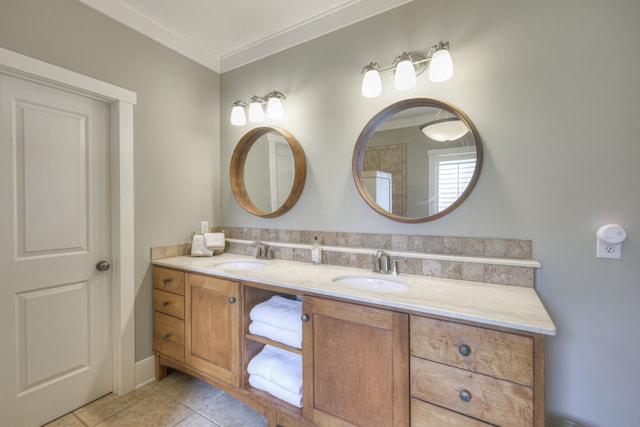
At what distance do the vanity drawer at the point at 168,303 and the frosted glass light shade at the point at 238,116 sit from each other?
4.41 feet

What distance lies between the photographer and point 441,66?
4.75 ft

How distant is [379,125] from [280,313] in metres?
1.25

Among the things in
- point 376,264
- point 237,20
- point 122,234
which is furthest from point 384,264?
point 237,20

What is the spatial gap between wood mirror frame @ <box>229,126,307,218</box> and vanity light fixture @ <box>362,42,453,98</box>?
62 centimetres

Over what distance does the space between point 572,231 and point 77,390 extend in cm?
285

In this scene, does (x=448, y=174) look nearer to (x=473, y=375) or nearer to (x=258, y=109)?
(x=473, y=375)

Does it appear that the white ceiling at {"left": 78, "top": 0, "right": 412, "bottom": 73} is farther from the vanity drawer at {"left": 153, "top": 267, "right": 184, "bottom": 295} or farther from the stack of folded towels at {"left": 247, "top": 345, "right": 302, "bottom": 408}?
the stack of folded towels at {"left": 247, "top": 345, "right": 302, "bottom": 408}

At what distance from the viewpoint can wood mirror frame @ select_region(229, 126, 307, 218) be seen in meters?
2.00

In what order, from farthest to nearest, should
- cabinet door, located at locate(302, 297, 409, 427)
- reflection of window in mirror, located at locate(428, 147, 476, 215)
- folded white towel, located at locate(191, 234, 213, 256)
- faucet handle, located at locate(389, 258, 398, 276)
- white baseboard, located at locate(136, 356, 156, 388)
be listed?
folded white towel, located at locate(191, 234, 213, 256), white baseboard, located at locate(136, 356, 156, 388), faucet handle, located at locate(389, 258, 398, 276), reflection of window in mirror, located at locate(428, 147, 476, 215), cabinet door, located at locate(302, 297, 409, 427)

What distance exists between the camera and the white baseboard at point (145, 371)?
6.31 ft

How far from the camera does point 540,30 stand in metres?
1.34

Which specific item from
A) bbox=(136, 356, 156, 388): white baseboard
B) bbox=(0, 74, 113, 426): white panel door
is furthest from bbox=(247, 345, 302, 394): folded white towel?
bbox=(0, 74, 113, 426): white panel door

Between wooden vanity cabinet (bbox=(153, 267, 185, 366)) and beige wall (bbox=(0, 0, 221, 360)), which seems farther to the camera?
wooden vanity cabinet (bbox=(153, 267, 185, 366))

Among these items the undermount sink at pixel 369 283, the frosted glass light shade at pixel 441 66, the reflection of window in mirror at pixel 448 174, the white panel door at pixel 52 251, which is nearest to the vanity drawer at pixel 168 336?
the white panel door at pixel 52 251
